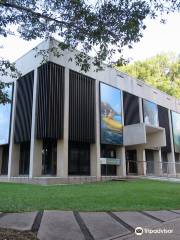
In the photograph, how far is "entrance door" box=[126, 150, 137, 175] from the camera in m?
27.4

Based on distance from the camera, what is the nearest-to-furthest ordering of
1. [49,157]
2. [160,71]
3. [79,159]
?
[49,157]
[79,159]
[160,71]

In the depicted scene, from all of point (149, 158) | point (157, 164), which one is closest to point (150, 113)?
point (149, 158)

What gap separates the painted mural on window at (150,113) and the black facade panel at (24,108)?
1376 cm

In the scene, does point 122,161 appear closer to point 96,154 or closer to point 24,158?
point 96,154

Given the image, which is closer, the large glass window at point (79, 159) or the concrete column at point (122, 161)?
the large glass window at point (79, 159)

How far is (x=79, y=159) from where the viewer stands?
74.9 feet

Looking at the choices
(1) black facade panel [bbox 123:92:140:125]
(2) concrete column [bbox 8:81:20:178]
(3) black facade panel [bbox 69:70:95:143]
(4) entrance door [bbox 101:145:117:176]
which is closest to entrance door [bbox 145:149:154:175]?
(4) entrance door [bbox 101:145:117:176]

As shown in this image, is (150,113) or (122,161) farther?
(150,113)

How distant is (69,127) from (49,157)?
9.39 feet

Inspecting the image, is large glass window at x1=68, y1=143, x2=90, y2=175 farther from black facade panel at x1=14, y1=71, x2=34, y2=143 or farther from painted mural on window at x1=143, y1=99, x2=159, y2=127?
painted mural on window at x1=143, y1=99, x2=159, y2=127

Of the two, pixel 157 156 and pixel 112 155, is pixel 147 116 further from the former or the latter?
pixel 112 155

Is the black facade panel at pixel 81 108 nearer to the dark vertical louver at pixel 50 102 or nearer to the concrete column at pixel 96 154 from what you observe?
the concrete column at pixel 96 154

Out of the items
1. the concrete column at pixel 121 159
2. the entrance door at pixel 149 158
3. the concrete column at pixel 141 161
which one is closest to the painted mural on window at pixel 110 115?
the concrete column at pixel 121 159

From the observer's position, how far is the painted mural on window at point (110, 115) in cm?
2469
